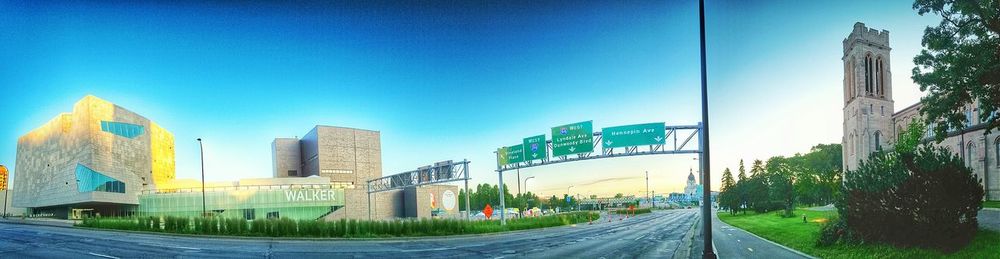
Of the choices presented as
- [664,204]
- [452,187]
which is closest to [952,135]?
[452,187]

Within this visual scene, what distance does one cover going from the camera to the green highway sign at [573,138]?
35.2m

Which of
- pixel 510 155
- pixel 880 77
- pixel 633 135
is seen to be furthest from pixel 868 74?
pixel 510 155

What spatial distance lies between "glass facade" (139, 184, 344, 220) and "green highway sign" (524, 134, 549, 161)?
4185 centimetres

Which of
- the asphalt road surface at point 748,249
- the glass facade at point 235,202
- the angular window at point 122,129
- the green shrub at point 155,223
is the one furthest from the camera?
the angular window at point 122,129

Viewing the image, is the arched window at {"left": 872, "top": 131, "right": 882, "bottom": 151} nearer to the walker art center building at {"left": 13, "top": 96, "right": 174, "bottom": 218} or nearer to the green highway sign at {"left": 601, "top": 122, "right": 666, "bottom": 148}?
the green highway sign at {"left": 601, "top": 122, "right": 666, "bottom": 148}

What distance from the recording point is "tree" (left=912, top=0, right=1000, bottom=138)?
1295 cm

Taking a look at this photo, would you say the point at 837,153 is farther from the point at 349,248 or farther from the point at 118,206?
the point at 118,206

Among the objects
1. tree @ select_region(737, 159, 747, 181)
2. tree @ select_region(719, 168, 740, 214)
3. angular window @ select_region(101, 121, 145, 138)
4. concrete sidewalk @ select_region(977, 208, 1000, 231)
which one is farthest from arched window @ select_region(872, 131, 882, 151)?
angular window @ select_region(101, 121, 145, 138)

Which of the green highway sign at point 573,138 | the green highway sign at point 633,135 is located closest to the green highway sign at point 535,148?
the green highway sign at point 573,138

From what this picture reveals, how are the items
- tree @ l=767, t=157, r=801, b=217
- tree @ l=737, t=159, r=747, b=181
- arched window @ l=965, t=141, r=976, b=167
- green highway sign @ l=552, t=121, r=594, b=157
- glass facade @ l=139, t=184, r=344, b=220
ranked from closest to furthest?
arched window @ l=965, t=141, r=976, b=167 < tree @ l=767, t=157, r=801, b=217 < tree @ l=737, t=159, r=747, b=181 < green highway sign @ l=552, t=121, r=594, b=157 < glass facade @ l=139, t=184, r=344, b=220

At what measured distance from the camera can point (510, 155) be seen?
133ft

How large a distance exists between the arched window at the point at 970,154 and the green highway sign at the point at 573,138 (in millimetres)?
21403

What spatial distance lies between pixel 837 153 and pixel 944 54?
504cm

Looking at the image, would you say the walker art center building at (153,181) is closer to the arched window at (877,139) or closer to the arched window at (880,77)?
the arched window at (877,139)
